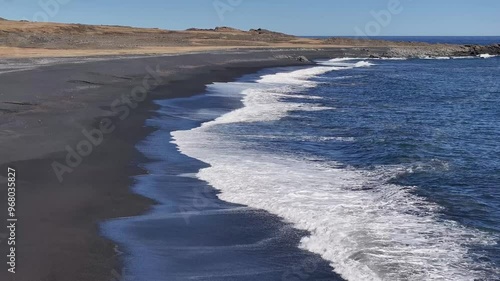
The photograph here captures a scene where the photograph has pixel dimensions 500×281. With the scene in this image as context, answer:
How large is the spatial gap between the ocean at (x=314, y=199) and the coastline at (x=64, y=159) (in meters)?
0.53

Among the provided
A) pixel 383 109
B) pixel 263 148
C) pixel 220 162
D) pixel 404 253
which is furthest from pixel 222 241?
pixel 383 109

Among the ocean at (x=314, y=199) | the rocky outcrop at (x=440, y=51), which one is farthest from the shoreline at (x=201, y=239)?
the rocky outcrop at (x=440, y=51)

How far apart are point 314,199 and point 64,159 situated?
6.54m

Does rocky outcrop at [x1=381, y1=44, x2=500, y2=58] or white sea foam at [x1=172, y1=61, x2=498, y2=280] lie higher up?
rocky outcrop at [x1=381, y1=44, x2=500, y2=58]

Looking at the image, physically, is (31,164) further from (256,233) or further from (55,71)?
(55,71)

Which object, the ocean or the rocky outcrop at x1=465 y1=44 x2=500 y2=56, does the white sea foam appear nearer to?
the ocean

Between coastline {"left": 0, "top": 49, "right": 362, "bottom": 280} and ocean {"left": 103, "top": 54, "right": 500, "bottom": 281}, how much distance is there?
531mm

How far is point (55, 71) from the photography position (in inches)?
1318

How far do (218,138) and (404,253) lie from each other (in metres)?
11.2

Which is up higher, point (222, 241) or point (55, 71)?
point (55, 71)

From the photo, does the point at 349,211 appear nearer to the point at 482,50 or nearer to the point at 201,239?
the point at 201,239

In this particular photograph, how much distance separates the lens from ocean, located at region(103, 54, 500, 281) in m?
9.03

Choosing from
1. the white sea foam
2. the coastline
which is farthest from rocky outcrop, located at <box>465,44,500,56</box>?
the white sea foam

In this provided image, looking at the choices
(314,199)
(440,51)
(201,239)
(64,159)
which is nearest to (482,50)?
(440,51)
